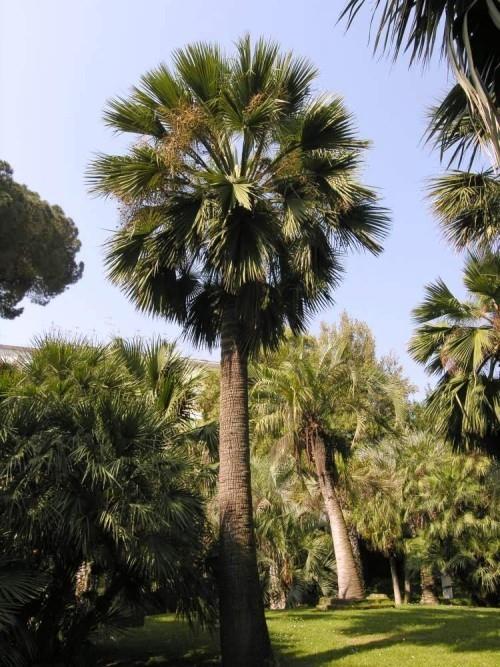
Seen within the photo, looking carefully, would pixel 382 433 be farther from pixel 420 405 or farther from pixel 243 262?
pixel 243 262

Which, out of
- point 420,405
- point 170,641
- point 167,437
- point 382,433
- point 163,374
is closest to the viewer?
point 167,437

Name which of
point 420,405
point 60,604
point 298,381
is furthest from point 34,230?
point 420,405

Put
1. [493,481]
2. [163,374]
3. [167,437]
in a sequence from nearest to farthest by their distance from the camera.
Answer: [167,437]
[163,374]
[493,481]

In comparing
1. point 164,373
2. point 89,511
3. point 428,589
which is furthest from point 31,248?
point 428,589

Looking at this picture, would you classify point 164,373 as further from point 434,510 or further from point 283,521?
point 434,510

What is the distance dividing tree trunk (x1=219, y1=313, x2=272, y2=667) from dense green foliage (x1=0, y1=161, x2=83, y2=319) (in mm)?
10546

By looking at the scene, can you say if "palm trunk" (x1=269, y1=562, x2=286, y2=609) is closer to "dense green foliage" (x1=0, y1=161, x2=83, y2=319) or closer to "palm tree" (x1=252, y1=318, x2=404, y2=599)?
"palm tree" (x1=252, y1=318, x2=404, y2=599)

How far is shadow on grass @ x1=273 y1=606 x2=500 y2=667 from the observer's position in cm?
879

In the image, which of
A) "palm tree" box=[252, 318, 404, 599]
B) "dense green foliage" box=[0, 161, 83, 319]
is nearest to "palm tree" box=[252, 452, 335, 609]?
"palm tree" box=[252, 318, 404, 599]

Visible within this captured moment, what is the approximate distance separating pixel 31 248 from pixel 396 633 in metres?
14.4

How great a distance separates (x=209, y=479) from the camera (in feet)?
30.4

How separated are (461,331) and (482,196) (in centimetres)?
473

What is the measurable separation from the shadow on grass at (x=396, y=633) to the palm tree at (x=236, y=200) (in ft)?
7.10

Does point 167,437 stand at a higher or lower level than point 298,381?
lower
